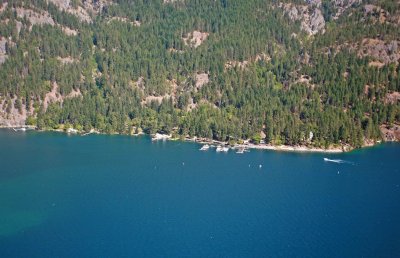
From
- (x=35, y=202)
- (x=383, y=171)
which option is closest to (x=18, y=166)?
(x=35, y=202)

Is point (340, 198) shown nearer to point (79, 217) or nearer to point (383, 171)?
point (383, 171)

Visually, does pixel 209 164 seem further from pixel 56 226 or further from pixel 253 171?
pixel 56 226

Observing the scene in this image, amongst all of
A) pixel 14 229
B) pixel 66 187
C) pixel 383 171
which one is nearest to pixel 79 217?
pixel 14 229

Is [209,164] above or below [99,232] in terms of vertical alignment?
above

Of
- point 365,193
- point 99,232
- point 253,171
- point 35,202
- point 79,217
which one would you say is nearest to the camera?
point 99,232

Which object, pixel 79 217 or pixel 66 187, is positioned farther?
pixel 66 187

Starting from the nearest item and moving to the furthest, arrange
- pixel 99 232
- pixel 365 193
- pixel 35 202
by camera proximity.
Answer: pixel 99 232
pixel 35 202
pixel 365 193

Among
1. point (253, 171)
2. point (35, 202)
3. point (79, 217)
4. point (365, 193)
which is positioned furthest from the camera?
point (253, 171)

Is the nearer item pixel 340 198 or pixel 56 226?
pixel 56 226

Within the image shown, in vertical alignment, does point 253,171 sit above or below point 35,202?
above
